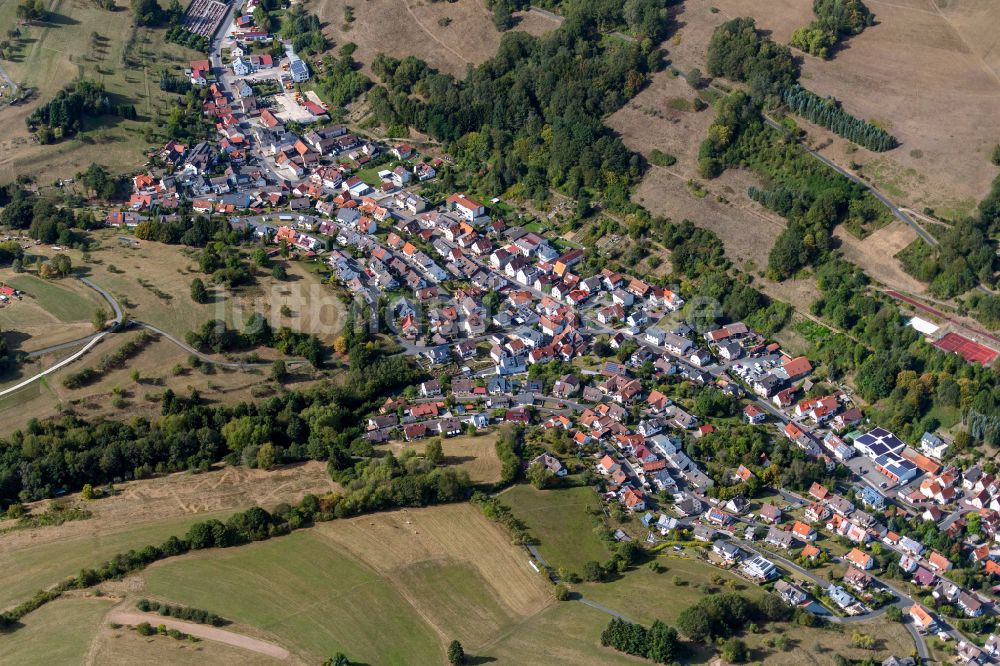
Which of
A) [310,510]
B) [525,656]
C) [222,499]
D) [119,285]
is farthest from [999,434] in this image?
[119,285]

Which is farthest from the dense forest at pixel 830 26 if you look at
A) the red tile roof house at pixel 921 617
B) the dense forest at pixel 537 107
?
the red tile roof house at pixel 921 617

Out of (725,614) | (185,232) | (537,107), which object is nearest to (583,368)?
(725,614)

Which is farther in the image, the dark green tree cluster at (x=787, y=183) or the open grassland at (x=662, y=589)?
the dark green tree cluster at (x=787, y=183)

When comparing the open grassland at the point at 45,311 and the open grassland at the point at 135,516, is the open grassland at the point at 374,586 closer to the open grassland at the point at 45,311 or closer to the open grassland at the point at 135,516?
the open grassland at the point at 135,516

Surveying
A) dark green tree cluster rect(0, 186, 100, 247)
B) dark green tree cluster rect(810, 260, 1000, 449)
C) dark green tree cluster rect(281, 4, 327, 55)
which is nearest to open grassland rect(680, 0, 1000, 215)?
dark green tree cluster rect(810, 260, 1000, 449)

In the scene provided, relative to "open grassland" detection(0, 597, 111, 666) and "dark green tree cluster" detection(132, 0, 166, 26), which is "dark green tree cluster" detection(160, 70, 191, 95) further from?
"open grassland" detection(0, 597, 111, 666)
